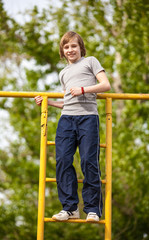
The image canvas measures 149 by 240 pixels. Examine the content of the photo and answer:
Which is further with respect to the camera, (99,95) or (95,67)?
(99,95)

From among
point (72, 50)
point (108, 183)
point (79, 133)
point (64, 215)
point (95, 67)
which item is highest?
point (72, 50)

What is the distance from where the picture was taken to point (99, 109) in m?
7.34

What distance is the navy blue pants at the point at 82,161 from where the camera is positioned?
109 inches

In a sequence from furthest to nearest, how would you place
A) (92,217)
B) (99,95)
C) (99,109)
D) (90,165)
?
(99,109)
(99,95)
(90,165)
(92,217)

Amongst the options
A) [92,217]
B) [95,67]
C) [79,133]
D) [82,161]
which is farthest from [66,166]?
Result: [95,67]

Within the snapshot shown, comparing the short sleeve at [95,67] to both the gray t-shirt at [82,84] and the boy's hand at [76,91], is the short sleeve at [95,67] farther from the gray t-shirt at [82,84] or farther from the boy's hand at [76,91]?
the boy's hand at [76,91]

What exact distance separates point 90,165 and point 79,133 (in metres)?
0.24

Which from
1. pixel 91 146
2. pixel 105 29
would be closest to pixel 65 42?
pixel 91 146

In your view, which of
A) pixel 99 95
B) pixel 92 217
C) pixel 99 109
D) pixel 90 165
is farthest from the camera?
pixel 99 109

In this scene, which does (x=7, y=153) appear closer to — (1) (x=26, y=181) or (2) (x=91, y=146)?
(1) (x=26, y=181)

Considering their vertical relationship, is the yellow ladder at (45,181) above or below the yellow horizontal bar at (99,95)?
below

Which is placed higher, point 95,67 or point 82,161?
point 95,67

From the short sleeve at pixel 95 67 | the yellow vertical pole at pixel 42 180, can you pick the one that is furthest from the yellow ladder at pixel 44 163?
the short sleeve at pixel 95 67

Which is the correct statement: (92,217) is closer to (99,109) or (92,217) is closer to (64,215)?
(64,215)
